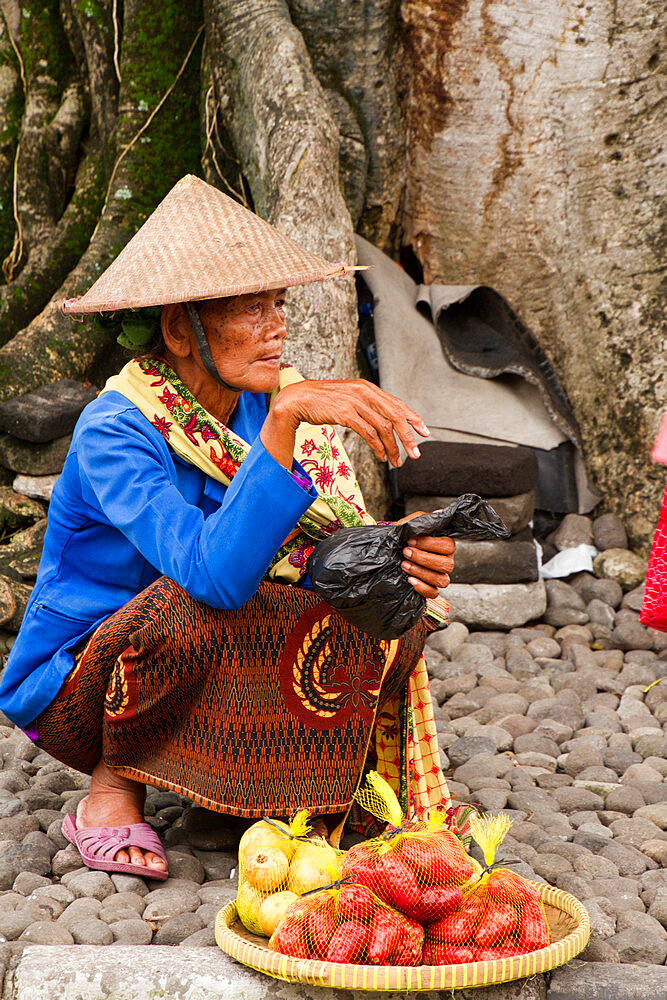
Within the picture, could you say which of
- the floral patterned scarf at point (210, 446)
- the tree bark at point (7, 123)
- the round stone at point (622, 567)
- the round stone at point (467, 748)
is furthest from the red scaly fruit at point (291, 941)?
the tree bark at point (7, 123)

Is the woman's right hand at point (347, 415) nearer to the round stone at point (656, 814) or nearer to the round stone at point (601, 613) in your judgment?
the round stone at point (656, 814)

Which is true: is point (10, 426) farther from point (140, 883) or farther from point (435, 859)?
point (435, 859)

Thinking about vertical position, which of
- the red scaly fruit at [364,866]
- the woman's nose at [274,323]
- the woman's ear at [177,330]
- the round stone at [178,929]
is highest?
the woman's nose at [274,323]

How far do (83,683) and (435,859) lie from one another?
1000 mm

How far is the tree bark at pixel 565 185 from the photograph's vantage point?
5.02 m

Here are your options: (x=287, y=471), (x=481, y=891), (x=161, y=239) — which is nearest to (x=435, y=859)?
(x=481, y=891)

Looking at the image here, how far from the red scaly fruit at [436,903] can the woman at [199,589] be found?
1.89 ft

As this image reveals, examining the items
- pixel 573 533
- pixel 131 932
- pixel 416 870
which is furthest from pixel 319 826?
pixel 573 533

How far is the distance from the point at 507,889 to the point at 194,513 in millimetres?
1019

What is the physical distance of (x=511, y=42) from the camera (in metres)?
5.28

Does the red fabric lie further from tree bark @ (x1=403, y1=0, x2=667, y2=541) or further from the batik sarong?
the batik sarong

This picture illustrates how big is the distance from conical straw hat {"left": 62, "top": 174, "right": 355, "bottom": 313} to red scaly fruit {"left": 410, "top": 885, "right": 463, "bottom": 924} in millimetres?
1359

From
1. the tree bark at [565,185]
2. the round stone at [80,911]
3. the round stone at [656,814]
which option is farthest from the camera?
the tree bark at [565,185]

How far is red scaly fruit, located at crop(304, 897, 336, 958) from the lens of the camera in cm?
179
